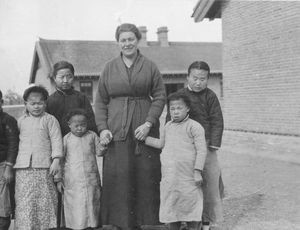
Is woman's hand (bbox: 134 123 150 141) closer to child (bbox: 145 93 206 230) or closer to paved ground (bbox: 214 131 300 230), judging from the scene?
child (bbox: 145 93 206 230)

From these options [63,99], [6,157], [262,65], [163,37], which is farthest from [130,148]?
[163,37]

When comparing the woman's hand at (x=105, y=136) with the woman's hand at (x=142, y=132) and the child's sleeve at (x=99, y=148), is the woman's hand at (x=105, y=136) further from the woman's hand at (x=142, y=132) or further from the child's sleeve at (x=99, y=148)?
the woman's hand at (x=142, y=132)

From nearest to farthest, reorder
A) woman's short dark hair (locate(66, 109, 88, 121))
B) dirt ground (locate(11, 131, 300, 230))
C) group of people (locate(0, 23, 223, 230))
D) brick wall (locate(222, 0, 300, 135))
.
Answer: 1. group of people (locate(0, 23, 223, 230))
2. woman's short dark hair (locate(66, 109, 88, 121))
3. dirt ground (locate(11, 131, 300, 230))
4. brick wall (locate(222, 0, 300, 135))

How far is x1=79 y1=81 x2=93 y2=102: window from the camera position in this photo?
25.3 meters

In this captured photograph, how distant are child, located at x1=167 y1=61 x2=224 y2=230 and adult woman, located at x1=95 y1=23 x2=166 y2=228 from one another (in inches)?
14.0

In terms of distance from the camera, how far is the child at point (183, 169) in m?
3.83

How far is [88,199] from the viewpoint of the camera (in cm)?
416

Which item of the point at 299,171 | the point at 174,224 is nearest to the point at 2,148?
the point at 174,224

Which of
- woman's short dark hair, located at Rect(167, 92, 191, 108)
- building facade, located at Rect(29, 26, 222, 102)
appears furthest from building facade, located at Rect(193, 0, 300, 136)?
building facade, located at Rect(29, 26, 222, 102)

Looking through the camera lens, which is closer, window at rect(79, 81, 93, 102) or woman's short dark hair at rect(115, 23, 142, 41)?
woman's short dark hair at rect(115, 23, 142, 41)

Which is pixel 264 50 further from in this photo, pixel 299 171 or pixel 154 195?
pixel 154 195

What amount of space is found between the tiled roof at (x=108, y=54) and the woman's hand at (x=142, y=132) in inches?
851

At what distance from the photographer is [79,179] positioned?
4148 mm

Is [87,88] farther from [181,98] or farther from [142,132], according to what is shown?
[181,98]
